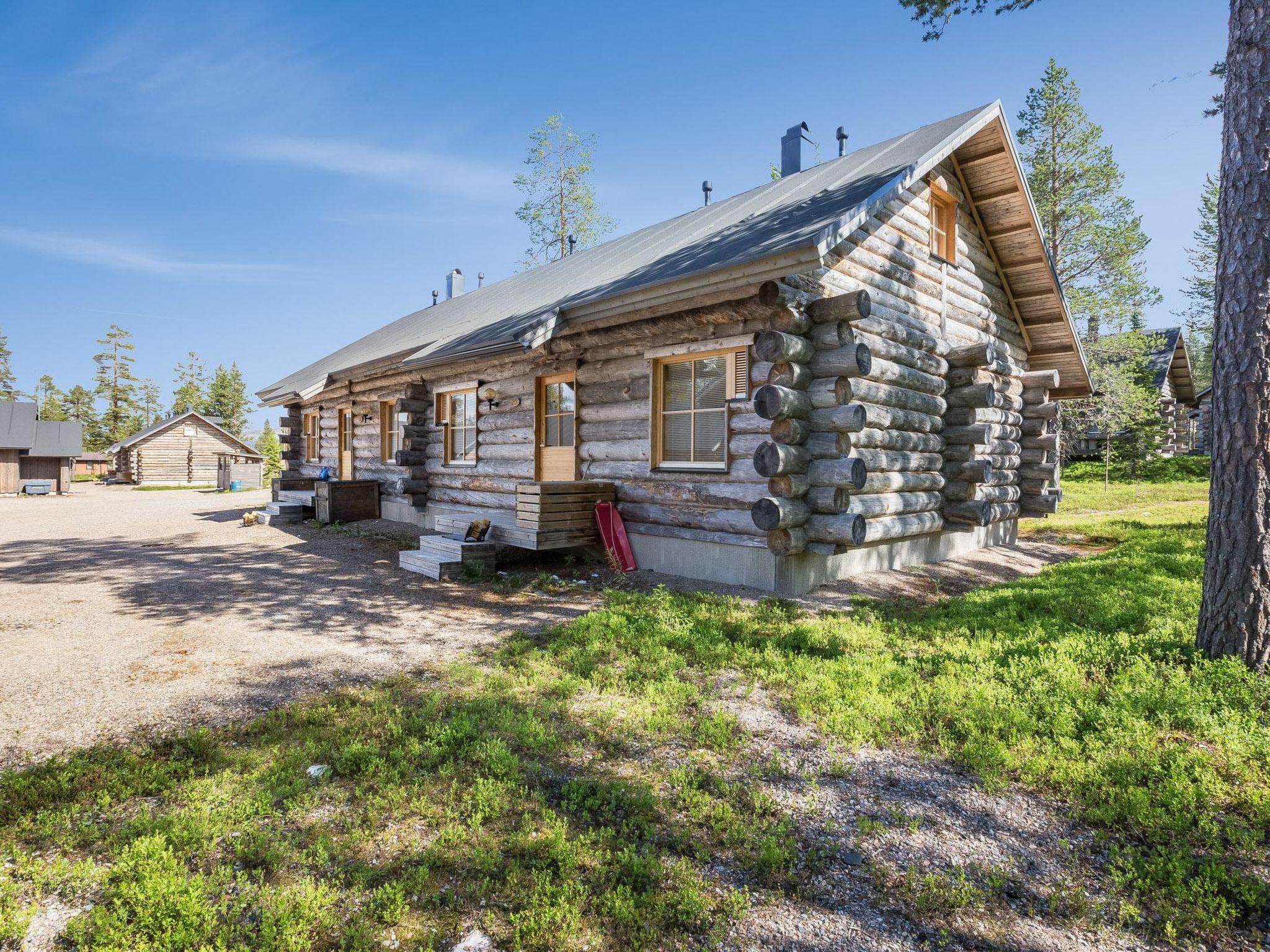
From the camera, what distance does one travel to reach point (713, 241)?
28.9 ft

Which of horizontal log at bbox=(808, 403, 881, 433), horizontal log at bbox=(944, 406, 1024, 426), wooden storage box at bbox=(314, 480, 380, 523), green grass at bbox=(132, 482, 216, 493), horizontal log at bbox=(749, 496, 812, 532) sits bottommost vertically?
green grass at bbox=(132, 482, 216, 493)

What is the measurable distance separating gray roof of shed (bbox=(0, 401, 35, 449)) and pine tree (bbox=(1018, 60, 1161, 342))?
135 feet

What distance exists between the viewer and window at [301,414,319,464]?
59.3 ft

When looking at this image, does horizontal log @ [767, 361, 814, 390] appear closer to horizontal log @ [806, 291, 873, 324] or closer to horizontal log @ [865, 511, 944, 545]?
horizontal log @ [806, 291, 873, 324]

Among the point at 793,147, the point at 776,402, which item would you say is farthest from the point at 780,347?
the point at 793,147

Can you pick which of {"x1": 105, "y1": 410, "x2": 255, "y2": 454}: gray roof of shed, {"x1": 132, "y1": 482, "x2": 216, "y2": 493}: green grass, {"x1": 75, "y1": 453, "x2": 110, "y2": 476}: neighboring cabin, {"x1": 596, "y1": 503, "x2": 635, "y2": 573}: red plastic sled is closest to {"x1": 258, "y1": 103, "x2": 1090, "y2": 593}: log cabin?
{"x1": 596, "y1": 503, "x2": 635, "y2": 573}: red plastic sled

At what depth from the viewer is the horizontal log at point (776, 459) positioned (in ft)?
22.4

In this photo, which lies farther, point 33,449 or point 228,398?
point 228,398

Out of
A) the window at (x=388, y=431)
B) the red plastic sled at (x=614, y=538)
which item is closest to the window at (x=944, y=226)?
the red plastic sled at (x=614, y=538)

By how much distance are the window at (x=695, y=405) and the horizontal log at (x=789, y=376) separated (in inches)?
25.7

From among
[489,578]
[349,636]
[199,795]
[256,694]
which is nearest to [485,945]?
[199,795]

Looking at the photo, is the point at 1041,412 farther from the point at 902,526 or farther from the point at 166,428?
the point at 166,428

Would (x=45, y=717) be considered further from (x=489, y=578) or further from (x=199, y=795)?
(x=489, y=578)

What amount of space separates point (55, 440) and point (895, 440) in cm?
3664
